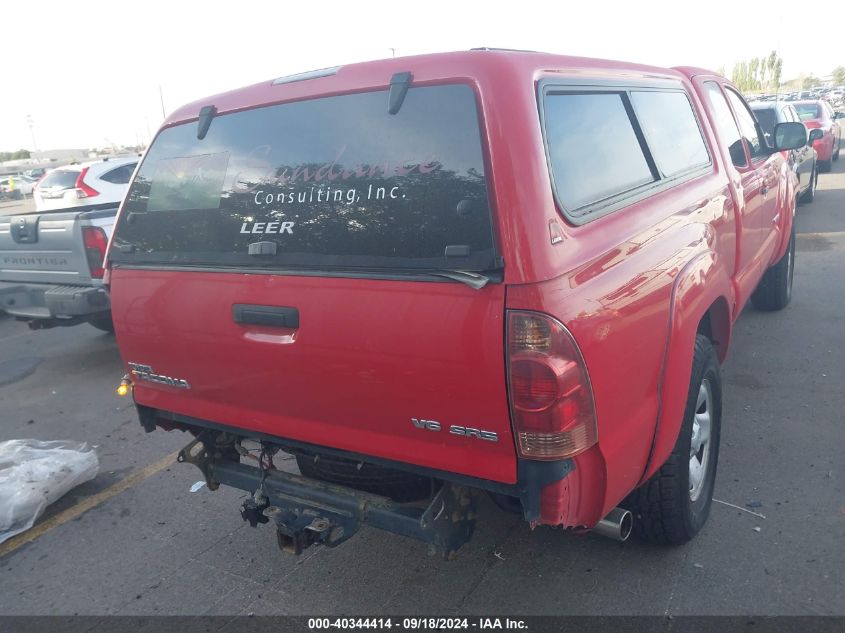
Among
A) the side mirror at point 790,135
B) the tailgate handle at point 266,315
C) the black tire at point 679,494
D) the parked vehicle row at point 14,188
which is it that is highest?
the side mirror at point 790,135

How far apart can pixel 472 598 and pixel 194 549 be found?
58.2 inches

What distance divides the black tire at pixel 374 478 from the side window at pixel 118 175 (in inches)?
370

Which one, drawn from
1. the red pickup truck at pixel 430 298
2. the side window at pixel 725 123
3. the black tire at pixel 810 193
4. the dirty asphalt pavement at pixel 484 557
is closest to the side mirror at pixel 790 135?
the side window at pixel 725 123

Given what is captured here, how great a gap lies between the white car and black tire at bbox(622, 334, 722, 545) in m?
9.08

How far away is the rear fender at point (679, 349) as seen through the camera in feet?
8.77

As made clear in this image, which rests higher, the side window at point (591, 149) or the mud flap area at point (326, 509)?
the side window at point (591, 149)

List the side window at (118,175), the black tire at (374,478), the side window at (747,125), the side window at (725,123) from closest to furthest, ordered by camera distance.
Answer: the black tire at (374,478), the side window at (725,123), the side window at (747,125), the side window at (118,175)

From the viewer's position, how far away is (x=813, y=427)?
426cm

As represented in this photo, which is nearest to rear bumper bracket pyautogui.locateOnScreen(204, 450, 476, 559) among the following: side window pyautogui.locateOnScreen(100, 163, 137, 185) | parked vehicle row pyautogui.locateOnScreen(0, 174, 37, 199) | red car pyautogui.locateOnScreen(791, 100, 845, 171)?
side window pyautogui.locateOnScreen(100, 163, 137, 185)

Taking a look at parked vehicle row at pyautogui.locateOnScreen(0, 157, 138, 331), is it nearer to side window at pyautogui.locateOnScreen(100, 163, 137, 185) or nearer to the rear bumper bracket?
the rear bumper bracket

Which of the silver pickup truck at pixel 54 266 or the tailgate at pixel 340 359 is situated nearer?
the tailgate at pixel 340 359

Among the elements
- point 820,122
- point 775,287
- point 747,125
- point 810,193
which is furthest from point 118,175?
point 820,122

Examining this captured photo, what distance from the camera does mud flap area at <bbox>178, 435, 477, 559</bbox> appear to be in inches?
99.7

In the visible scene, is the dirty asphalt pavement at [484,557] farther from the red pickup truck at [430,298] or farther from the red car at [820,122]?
the red car at [820,122]
